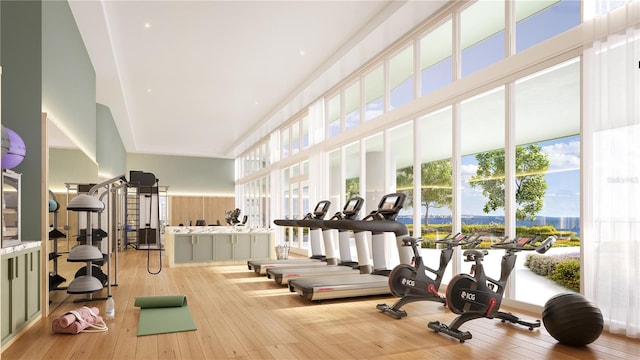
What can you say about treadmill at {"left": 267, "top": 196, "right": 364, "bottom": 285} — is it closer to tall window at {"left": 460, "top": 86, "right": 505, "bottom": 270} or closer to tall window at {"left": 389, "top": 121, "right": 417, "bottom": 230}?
tall window at {"left": 389, "top": 121, "right": 417, "bottom": 230}

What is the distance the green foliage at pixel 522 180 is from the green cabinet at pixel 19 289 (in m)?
5.01

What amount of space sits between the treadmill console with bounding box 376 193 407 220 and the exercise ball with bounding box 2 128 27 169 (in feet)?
12.6

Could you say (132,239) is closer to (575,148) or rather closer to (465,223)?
(465,223)

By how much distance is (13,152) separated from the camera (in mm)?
3955

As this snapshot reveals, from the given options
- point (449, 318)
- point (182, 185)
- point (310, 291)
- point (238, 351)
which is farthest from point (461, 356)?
point (182, 185)

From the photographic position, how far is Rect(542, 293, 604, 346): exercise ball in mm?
3434

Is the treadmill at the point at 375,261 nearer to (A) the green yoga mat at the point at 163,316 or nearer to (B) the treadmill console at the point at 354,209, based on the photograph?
(B) the treadmill console at the point at 354,209

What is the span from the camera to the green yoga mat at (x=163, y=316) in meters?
4.03

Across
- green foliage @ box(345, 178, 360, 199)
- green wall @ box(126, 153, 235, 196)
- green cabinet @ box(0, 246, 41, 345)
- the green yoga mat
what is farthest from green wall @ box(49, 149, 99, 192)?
green wall @ box(126, 153, 235, 196)

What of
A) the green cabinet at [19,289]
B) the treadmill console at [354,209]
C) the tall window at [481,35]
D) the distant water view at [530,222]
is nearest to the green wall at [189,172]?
the treadmill console at [354,209]

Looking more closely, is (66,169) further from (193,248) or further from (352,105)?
(352,105)

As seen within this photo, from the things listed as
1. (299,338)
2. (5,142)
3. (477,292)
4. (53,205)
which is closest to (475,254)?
(477,292)

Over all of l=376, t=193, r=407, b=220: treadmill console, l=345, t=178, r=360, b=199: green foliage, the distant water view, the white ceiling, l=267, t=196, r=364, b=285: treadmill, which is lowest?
l=267, t=196, r=364, b=285: treadmill

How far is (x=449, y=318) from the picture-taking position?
14.8ft
